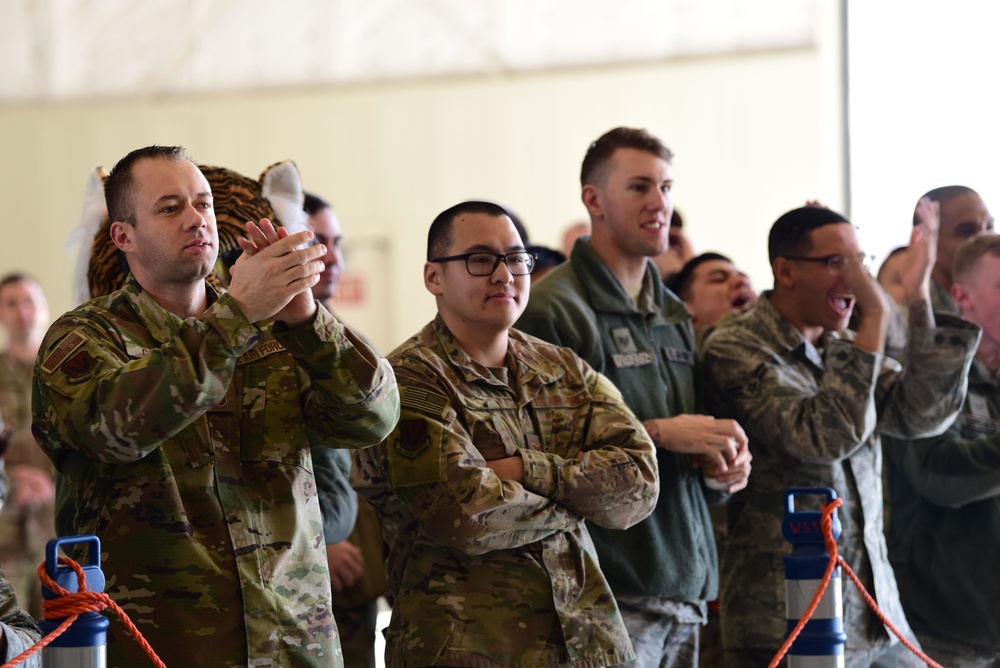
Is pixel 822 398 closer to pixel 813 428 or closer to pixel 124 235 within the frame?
pixel 813 428

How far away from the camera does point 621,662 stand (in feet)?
8.08

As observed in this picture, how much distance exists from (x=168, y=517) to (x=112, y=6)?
7.32m

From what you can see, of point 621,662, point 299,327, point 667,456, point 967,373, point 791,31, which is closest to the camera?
point 299,327

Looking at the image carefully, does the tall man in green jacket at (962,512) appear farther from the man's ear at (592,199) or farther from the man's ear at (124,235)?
the man's ear at (124,235)

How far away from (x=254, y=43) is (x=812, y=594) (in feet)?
22.9

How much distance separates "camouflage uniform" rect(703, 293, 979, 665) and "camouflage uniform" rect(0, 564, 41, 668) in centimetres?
178

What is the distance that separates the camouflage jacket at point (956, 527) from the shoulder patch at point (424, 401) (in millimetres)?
1602

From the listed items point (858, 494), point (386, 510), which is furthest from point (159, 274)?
point (858, 494)

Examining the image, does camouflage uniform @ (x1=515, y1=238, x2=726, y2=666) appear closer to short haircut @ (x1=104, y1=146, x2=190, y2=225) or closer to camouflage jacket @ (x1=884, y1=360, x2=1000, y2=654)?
camouflage jacket @ (x1=884, y1=360, x2=1000, y2=654)

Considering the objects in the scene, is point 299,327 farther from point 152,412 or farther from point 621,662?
point 621,662

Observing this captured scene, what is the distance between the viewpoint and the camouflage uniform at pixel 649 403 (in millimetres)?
2861

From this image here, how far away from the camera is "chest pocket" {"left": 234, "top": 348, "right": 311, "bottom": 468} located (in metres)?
2.23

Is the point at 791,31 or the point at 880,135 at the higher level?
the point at 791,31

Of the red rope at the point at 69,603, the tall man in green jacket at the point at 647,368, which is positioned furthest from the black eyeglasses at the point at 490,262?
the red rope at the point at 69,603
